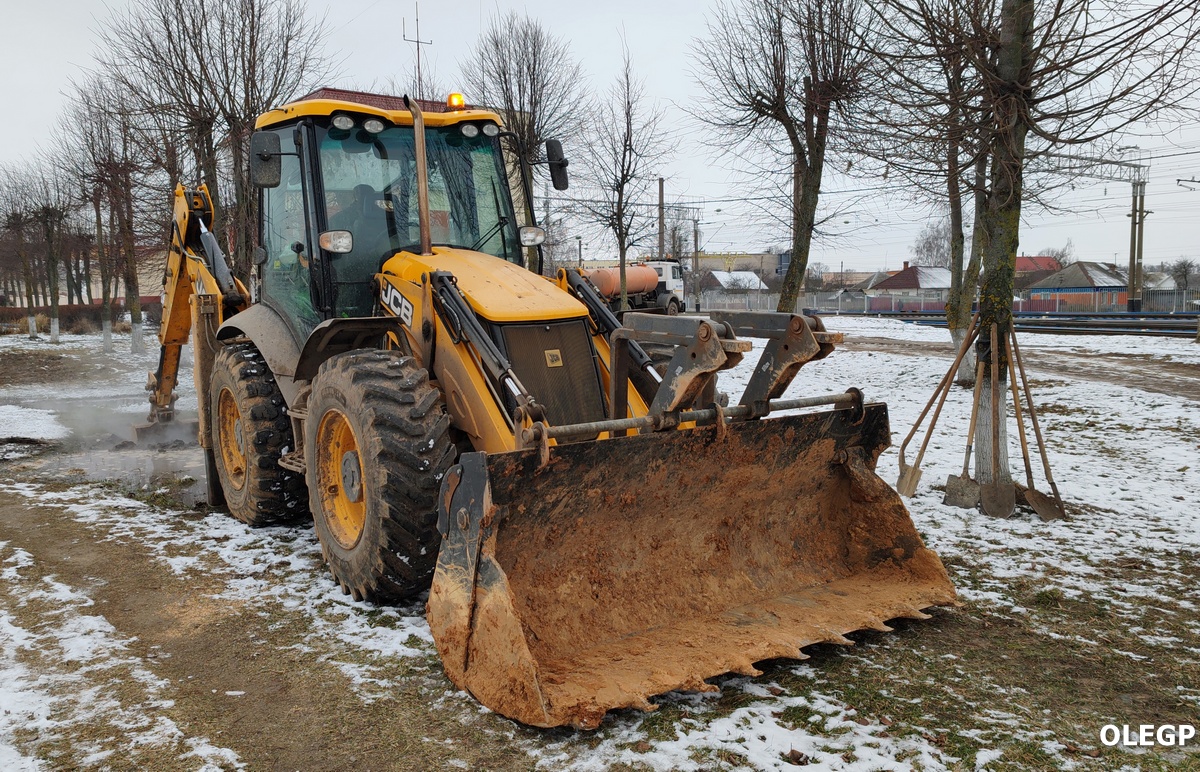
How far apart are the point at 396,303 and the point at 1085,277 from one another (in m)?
62.8

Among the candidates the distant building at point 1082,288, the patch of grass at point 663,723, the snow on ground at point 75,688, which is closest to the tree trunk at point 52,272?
the snow on ground at point 75,688

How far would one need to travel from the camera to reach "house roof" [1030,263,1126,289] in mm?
56750

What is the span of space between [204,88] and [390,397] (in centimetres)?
1303

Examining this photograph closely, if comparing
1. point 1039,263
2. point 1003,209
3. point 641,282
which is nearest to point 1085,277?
point 1039,263

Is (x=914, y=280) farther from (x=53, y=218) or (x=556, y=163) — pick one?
(x=556, y=163)

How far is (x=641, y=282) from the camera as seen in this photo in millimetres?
24203

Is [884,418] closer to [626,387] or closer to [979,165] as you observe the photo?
[626,387]

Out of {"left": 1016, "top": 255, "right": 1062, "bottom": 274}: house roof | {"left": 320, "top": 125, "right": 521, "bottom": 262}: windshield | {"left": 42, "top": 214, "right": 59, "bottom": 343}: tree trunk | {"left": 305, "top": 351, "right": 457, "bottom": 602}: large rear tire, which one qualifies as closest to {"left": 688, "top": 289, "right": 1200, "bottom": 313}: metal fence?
{"left": 42, "top": 214, "right": 59, "bottom": 343}: tree trunk

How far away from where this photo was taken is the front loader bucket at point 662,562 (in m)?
3.49

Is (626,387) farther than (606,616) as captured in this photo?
Yes

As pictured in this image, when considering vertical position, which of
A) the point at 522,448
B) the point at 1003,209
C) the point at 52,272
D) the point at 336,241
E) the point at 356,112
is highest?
the point at 52,272

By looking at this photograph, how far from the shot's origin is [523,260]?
5.91 m

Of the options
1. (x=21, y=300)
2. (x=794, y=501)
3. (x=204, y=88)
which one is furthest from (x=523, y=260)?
(x=21, y=300)

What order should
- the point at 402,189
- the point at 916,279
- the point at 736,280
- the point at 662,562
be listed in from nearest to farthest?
the point at 662,562 < the point at 402,189 < the point at 916,279 < the point at 736,280
